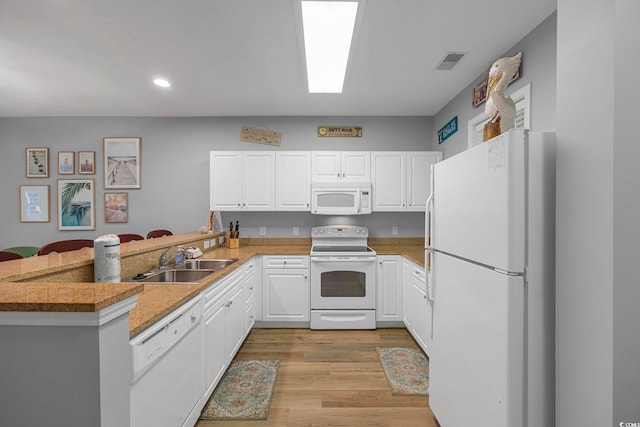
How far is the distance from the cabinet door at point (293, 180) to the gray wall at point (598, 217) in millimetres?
2753

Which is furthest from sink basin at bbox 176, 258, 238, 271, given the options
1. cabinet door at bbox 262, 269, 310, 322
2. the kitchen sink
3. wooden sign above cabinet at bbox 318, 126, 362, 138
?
wooden sign above cabinet at bbox 318, 126, 362, 138

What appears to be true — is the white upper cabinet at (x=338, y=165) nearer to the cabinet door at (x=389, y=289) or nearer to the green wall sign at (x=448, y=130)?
the green wall sign at (x=448, y=130)

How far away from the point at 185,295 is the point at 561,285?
172cm

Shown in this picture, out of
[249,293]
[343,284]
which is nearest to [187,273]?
[249,293]

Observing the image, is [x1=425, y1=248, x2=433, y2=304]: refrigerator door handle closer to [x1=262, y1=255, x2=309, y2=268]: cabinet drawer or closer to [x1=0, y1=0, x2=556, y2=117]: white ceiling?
[x1=0, y1=0, x2=556, y2=117]: white ceiling

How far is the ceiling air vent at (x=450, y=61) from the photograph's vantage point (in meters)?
2.42

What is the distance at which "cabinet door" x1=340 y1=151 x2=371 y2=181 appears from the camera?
3648mm

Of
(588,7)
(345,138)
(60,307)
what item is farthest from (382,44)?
(60,307)

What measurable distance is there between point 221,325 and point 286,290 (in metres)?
1.24

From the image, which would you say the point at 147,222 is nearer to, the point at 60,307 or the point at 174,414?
the point at 174,414

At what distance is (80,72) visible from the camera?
2744 mm

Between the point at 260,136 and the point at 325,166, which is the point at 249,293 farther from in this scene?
the point at 260,136

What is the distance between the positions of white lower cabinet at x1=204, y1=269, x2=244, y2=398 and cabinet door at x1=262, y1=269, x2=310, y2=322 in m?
0.63

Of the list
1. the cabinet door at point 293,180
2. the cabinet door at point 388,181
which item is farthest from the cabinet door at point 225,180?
the cabinet door at point 388,181
